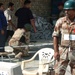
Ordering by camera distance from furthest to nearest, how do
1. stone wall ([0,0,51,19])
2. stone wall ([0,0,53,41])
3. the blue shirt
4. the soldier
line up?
1. stone wall ([0,0,51,19])
2. stone wall ([0,0,53,41])
3. the blue shirt
4. the soldier

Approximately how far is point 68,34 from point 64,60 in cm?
43

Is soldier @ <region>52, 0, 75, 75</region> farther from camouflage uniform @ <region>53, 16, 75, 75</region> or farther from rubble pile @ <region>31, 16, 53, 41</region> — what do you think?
rubble pile @ <region>31, 16, 53, 41</region>

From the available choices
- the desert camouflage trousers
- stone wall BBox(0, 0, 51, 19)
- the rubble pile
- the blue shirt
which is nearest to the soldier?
the desert camouflage trousers

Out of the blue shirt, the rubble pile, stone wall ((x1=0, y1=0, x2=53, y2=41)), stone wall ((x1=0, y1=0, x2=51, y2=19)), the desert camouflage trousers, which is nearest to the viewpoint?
the desert camouflage trousers

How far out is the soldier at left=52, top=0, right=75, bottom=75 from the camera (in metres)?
6.00

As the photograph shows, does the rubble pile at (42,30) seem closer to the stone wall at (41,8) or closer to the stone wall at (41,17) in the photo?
the stone wall at (41,17)

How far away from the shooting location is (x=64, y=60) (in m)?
6.18

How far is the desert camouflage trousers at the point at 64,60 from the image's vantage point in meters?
6.11

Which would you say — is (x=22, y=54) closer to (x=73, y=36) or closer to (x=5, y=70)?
(x=73, y=36)

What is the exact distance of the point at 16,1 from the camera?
16.3 m

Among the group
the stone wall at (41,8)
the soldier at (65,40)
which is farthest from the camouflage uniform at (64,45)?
the stone wall at (41,8)

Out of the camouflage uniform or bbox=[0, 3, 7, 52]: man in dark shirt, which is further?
bbox=[0, 3, 7, 52]: man in dark shirt

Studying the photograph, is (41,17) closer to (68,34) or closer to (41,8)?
(41,8)

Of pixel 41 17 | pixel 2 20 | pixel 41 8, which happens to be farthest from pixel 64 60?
pixel 41 8
